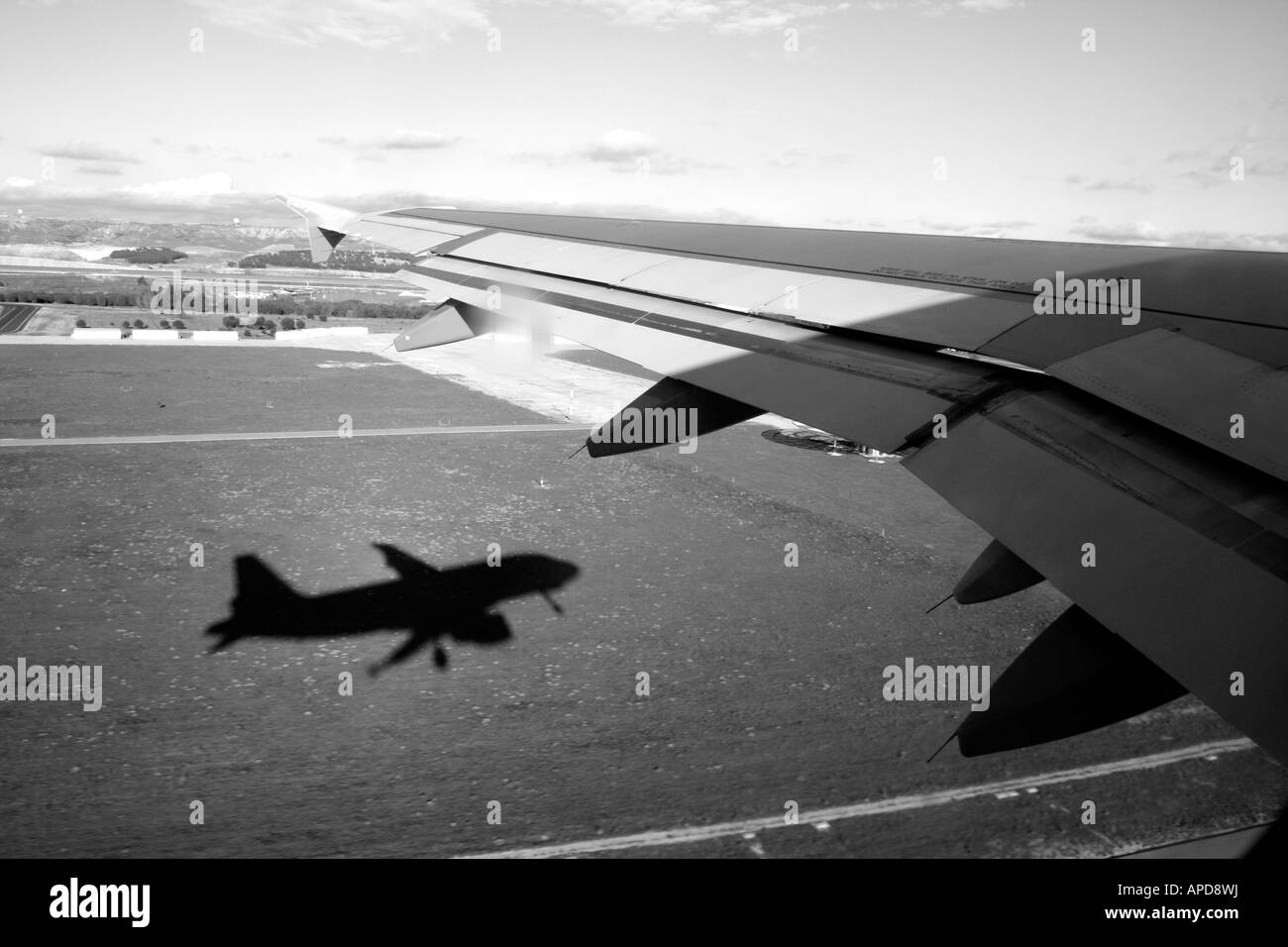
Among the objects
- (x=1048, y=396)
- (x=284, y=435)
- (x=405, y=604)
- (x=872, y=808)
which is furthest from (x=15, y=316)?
(x=1048, y=396)

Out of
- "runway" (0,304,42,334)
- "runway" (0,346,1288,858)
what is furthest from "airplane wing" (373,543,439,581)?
"runway" (0,304,42,334)

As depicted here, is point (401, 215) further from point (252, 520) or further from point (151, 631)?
point (252, 520)

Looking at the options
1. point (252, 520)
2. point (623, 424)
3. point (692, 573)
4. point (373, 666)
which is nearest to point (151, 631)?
point (373, 666)

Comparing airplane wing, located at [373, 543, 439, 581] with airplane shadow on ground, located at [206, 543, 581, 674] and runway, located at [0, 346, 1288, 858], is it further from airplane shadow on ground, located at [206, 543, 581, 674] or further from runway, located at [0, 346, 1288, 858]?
runway, located at [0, 346, 1288, 858]

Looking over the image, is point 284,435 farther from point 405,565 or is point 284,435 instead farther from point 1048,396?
point 1048,396

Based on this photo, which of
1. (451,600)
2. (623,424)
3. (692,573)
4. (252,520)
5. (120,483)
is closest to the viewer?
(623,424)

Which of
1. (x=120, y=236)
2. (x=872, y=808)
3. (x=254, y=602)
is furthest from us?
(x=120, y=236)
